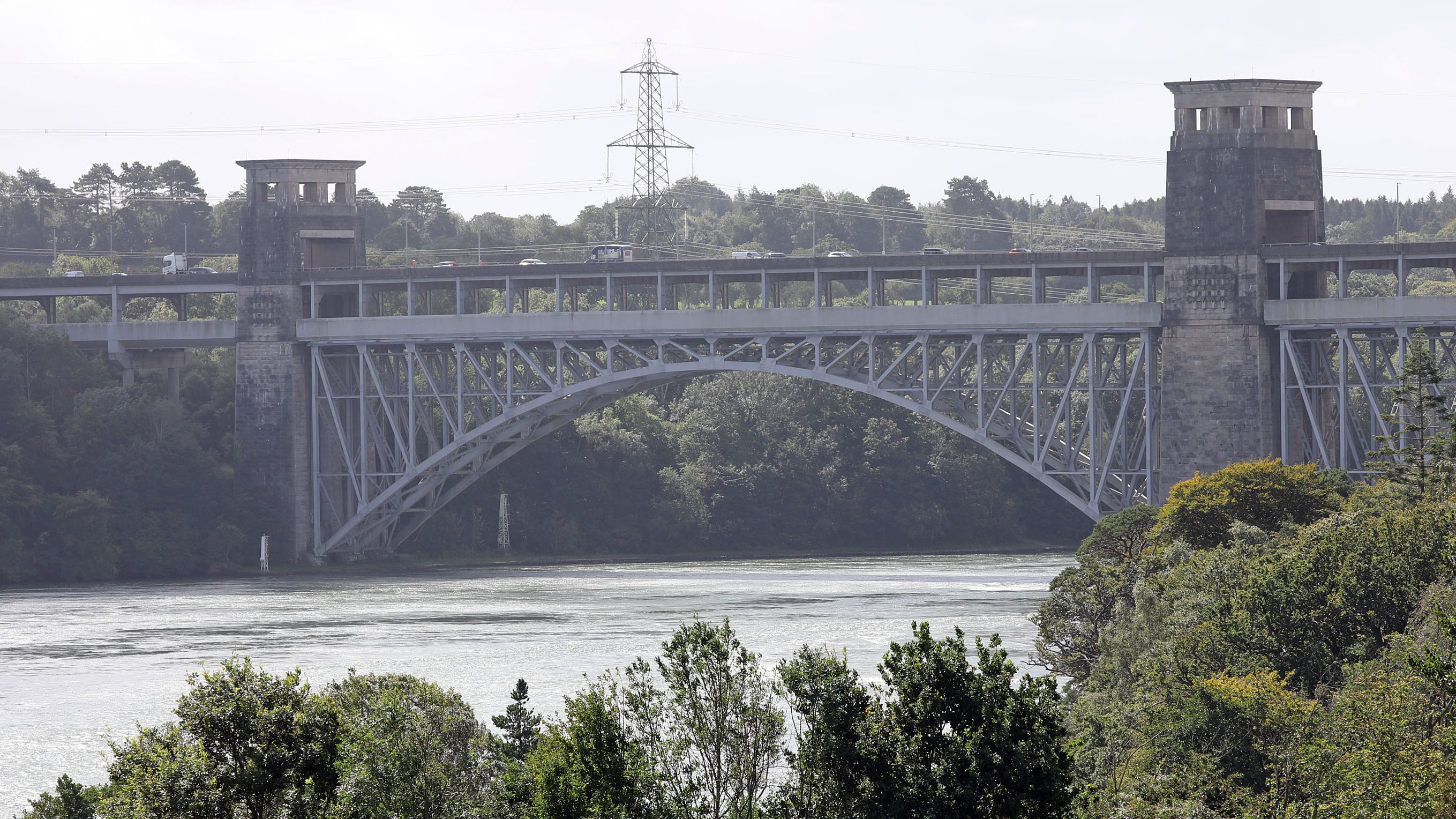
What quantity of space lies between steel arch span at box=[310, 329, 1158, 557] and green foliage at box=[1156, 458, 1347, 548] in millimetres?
12375

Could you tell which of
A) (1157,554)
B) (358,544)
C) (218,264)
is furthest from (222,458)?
(1157,554)

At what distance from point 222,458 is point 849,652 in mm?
45859

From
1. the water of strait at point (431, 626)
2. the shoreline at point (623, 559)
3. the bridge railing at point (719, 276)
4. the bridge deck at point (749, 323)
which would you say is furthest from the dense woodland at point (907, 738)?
the shoreline at point (623, 559)

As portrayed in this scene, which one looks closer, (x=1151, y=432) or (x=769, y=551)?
(x=1151, y=432)

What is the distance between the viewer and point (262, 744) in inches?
874

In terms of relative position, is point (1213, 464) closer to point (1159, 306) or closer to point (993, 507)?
point (1159, 306)

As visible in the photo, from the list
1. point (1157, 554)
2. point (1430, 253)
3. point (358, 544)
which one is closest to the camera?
point (1157, 554)

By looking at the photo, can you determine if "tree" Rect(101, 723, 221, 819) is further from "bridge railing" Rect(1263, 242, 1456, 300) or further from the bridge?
"bridge railing" Rect(1263, 242, 1456, 300)

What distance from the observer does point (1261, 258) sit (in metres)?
62.3

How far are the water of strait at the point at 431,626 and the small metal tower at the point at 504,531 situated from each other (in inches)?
283

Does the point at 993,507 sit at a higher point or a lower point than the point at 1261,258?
lower

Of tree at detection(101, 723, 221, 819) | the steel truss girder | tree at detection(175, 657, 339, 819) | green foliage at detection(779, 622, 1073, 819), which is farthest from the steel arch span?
tree at detection(101, 723, 221, 819)

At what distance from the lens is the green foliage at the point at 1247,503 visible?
48.3m

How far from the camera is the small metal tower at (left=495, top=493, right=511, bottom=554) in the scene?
90062mm
